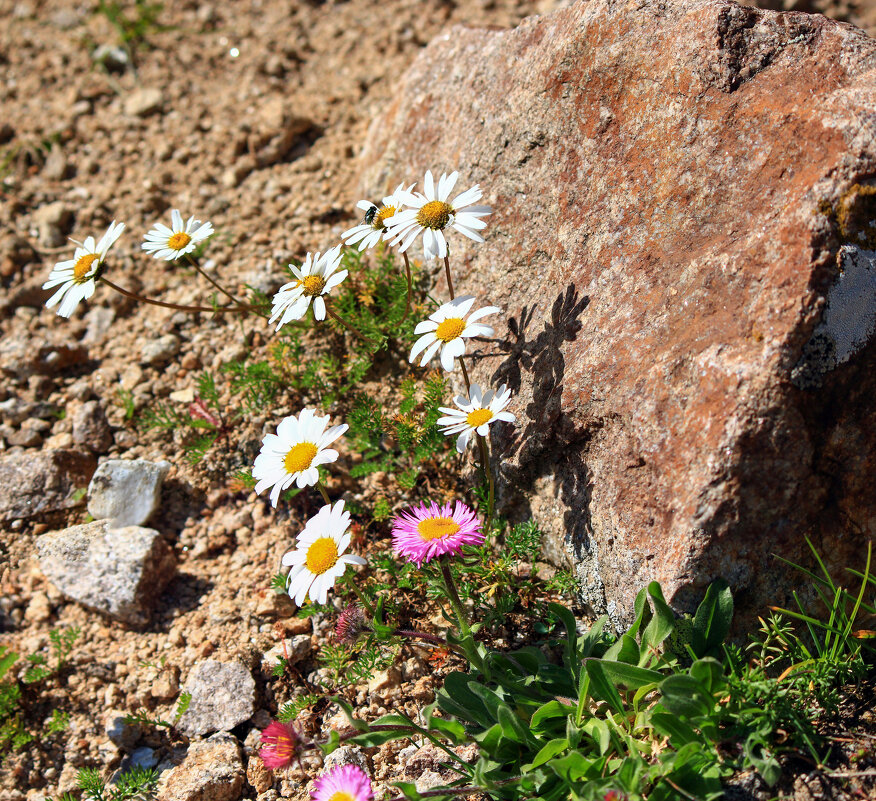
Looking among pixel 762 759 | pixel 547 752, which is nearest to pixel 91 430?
pixel 547 752

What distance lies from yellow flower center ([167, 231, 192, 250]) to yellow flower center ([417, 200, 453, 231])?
1137 mm

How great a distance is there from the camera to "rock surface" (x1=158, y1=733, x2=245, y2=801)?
277 cm

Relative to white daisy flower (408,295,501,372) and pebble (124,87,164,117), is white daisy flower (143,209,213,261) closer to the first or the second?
white daisy flower (408,295,501,372)

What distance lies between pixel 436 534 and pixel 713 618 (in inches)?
35.8

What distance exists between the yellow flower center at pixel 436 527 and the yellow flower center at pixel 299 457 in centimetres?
46

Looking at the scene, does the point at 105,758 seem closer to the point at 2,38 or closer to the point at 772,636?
the point at 772,636

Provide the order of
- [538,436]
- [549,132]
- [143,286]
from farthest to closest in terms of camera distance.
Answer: [143,286] < [549,132] < [538,436]

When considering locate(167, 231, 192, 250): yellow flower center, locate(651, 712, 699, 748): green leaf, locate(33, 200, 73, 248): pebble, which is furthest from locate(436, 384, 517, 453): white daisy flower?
locate(33, 200, 73, 248): pebble

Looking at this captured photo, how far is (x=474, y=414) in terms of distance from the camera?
9.09ft

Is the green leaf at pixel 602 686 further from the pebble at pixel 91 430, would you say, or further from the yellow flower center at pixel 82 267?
the pebble at pixel 91 430

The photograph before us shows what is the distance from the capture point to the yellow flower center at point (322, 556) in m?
2.53

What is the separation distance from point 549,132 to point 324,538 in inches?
76.0

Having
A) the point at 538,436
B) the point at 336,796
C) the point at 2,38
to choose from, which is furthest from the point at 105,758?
the point at 2,38

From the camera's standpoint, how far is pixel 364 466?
3.35 metres
